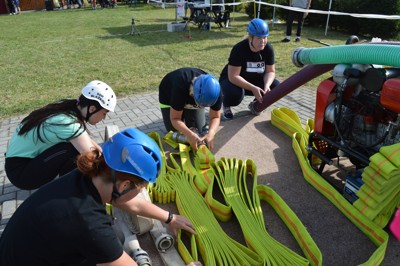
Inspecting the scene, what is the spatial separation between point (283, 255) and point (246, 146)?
1977mm

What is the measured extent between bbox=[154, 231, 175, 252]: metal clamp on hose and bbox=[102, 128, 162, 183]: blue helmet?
915mm

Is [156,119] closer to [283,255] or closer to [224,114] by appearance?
[224,114]

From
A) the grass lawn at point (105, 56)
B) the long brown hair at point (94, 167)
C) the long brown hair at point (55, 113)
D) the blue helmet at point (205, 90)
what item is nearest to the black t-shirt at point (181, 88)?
the blue helmet at point (205, 90)

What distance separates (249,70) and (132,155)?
12.0 ft

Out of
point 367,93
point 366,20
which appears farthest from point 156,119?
point 366,20

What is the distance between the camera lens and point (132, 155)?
1.81 m

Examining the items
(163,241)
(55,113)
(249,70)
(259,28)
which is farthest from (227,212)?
(249,70)

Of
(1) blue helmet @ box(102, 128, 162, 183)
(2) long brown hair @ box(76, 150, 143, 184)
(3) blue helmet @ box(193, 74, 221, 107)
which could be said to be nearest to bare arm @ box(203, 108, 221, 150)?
(3) blue helmet @ box(193, 74, 221, 107)

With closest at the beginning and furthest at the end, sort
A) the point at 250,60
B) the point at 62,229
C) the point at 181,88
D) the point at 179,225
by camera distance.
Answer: the point at 62,229 < the point at 179,225 < the point at 181,88 < the point at 250,60

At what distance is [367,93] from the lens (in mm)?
2832

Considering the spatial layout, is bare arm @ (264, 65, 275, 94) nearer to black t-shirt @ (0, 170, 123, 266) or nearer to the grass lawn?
the grass lawn

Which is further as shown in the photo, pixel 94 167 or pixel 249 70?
pixel 249 70

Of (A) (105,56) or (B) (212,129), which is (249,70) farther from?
(A) (105,56)

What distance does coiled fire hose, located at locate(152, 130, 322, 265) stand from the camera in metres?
2.54
